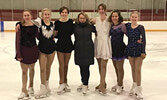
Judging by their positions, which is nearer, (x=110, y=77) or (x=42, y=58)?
(x=42, y=58)

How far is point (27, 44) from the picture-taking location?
12.3 feet

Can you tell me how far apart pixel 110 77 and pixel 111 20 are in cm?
153

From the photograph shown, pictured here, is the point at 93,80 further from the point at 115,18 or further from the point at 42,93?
the point at 115,18

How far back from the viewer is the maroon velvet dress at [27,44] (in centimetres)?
371

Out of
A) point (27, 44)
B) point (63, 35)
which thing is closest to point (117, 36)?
point (63, 35)

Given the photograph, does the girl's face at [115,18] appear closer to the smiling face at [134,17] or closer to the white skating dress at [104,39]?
the white skating dress at [104,39]

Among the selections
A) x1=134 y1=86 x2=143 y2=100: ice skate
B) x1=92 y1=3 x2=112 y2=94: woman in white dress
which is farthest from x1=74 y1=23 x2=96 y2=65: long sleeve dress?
x1=134 y1=86 x2=143 y2=100: ice skate

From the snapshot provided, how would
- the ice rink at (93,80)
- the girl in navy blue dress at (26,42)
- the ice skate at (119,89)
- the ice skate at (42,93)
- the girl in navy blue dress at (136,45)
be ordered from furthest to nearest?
the ice skate at (119,89)
the ice rink at (93,80)
the ice skate at (42,93)
the girl in navy blue dress at (136,45)
the girl in navy blue dress at (26,42)

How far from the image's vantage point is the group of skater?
3803 mm

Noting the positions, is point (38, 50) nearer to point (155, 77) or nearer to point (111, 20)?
point (111, 20)

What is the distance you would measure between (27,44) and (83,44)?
88 cm

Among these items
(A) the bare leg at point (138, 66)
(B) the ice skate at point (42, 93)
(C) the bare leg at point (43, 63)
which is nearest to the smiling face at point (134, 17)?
(A) the bare leg at point (138, 66)

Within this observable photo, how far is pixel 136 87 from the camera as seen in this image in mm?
4004

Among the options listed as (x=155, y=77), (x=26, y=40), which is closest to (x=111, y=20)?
(x=26, y=40)
